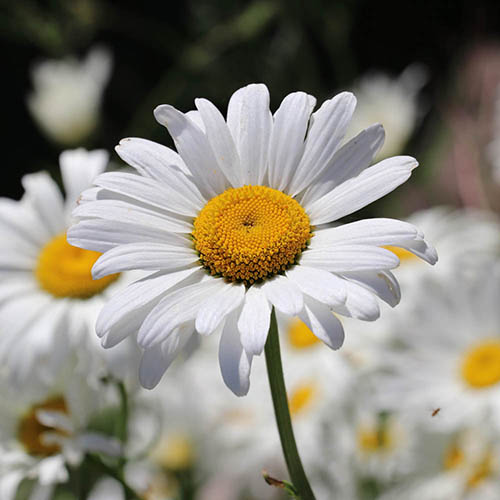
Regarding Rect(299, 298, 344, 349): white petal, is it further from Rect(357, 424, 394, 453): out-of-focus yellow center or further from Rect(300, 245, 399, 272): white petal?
Rect(357, 424, 394, 453): out-of-focus yellow center

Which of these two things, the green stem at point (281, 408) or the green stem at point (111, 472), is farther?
the green stem at point (111, 472)

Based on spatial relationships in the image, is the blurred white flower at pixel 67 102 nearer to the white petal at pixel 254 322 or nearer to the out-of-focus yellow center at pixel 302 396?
the out-of-focus yellow center at pixel 302 396

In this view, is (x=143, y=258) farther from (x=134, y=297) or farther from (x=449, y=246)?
(x=449, y=246)

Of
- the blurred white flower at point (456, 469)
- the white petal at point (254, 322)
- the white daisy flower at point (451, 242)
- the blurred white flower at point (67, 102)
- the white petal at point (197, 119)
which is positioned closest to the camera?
the white petal at point (254, 322)

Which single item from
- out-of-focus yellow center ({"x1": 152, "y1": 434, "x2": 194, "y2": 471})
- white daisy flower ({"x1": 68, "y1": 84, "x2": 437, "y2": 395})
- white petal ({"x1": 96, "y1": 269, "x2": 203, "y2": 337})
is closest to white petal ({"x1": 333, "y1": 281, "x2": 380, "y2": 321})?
white daisy flower ({"x1": 68, "y1": 84, "x2": 437, "y2": 395})

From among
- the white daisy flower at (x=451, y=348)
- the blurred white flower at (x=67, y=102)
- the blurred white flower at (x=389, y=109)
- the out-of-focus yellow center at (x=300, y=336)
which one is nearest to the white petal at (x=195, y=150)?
the white daisy flower at (x=451, y=348)

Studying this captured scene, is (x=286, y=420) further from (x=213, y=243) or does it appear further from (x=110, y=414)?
(x=110, y=414)
